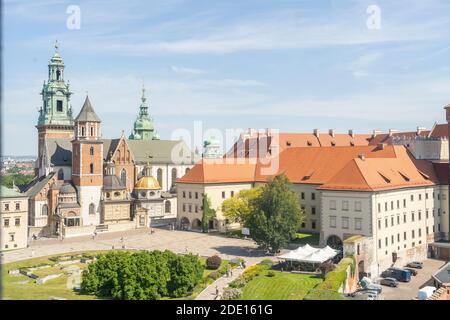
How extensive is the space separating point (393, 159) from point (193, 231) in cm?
2462

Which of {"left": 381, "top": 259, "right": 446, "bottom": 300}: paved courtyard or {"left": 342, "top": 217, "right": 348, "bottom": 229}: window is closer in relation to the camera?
{"left": 381, "top": 259, "right": 446, "bottom": 300}: paved courtyard

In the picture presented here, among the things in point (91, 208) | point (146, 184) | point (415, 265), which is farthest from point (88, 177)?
point (415, 265)

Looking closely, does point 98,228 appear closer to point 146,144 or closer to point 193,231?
point 193,231

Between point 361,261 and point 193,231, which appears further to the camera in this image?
point 193,231

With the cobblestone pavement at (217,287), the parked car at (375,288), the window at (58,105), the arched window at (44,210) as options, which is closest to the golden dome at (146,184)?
the arched window at (44,210)

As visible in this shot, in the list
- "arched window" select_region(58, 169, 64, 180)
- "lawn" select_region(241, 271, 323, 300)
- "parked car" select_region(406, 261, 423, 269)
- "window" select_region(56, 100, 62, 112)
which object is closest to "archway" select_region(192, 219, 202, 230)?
"arched window" select_region(58, 169, 64, 180)

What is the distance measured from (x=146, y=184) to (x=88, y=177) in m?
8.66

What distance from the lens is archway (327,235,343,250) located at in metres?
46.0

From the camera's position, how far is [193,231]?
204 feet

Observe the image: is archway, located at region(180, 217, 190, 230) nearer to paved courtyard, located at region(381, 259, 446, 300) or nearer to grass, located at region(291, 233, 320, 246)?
grass, located at region(291, 233, 320, 246)

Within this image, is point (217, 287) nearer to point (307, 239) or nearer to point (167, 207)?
point (307, 239)

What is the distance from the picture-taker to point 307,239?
52.7 metres

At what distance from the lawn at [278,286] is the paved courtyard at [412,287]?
5.04 meters
